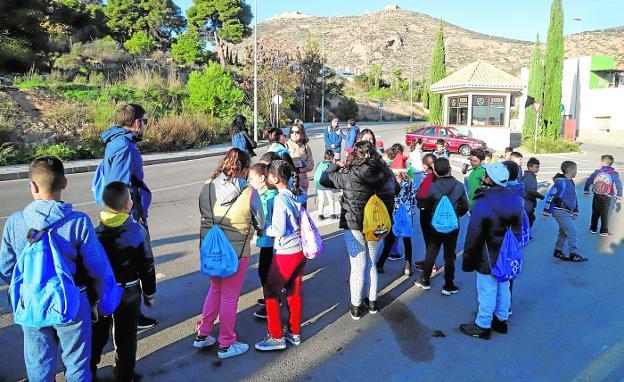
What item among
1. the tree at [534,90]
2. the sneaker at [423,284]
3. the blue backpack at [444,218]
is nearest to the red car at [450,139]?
the tree at [534,90]

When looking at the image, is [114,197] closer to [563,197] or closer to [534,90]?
[563,197]

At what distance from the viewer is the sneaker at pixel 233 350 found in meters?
3.80

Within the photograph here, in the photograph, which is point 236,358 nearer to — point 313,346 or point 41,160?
point 313,346

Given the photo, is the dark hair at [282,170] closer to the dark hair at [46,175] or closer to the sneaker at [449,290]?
the dark hair at [46,175]

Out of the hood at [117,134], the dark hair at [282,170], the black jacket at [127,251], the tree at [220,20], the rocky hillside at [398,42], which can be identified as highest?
the rocky hillside at [398,42]

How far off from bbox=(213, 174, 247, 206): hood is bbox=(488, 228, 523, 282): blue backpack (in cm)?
238

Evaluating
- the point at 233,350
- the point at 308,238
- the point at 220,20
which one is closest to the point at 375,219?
the point at 308,238

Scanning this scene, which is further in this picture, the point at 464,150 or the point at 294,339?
the point at 464,150

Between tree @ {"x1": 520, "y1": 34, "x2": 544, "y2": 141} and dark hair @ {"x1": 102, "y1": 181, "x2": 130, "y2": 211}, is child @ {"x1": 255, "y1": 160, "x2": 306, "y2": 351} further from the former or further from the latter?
tree @ {"x1": 520, "y1": 34, "x2": 544, "y2": 141}

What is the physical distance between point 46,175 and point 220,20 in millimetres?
47718

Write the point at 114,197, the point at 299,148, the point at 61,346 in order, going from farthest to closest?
the point at 299,148 → the point at 114,197 → the point at 61,346

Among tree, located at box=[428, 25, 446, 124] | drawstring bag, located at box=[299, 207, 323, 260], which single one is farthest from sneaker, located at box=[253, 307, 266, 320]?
A: tree, located at box=[428, 25, 446, 124]

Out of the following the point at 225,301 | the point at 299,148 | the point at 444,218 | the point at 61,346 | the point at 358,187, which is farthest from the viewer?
the point at 299,148

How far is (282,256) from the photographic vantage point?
12.7 ft
